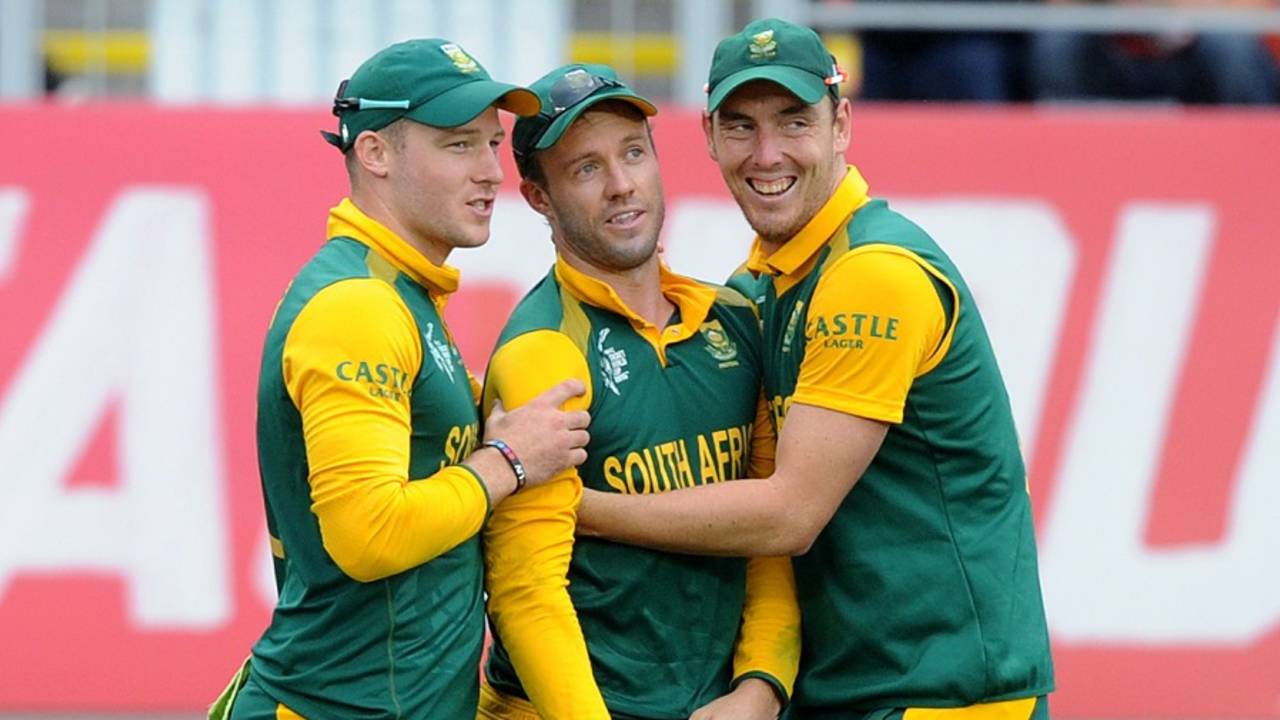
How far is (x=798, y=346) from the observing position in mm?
4469

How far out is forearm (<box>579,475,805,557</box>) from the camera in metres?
4.38

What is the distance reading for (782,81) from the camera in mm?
4473

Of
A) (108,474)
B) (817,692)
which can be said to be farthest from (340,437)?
(108,474)

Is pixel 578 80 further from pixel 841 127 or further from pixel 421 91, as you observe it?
pixel 841 127

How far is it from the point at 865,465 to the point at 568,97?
3.33ft

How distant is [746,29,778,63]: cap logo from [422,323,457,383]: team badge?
3.05 feet

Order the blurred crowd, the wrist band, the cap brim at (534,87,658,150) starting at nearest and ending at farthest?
the wrist band
the cap brim at (534,87,658,150)
the blurred crowd

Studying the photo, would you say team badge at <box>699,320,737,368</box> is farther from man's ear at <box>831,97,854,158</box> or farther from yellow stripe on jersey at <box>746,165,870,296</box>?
man's ear at <box>831,97,854,158</box>

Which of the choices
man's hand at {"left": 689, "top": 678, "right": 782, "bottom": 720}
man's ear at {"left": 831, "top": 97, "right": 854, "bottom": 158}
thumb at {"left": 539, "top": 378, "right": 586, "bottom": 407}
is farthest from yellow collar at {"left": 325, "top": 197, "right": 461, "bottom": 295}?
man's hand at {"left": 689, "top": 678, "right": 782, "bottom": 720}

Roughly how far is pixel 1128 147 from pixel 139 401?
3.83 meters

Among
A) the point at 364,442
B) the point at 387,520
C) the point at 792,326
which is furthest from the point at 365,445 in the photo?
the point at 792,326

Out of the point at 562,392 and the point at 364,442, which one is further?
the point at 562,392

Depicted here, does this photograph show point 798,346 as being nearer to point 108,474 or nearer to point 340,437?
point 340,437

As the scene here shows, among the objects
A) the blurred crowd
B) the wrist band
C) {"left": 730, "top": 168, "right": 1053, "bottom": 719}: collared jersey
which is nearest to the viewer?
the wrist band
